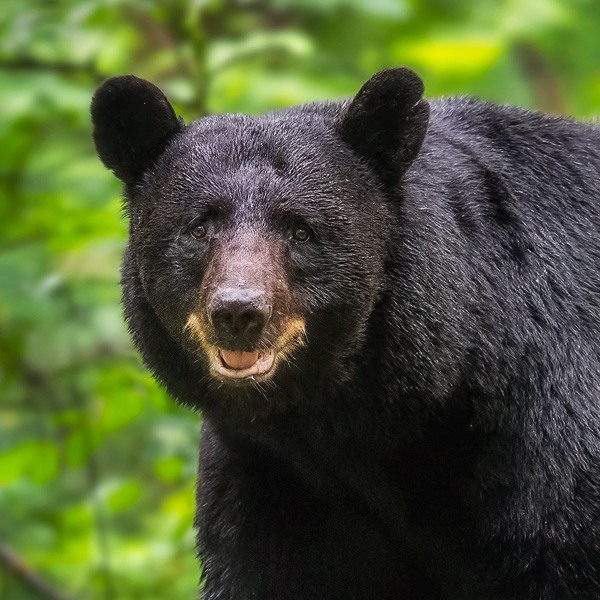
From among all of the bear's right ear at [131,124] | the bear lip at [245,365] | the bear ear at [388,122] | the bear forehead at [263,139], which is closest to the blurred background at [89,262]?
the bear's right ear at [131,124]

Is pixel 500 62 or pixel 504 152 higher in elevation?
pixel 504 152

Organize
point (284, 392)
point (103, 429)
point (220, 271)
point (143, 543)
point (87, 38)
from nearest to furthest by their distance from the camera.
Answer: point (220, 271), point (284, 392), point (103, 429), point (87, 38), point (143, 543)

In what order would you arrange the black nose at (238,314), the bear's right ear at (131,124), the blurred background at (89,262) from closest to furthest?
the black nose at (238,314), the bear's right ear at (131,124), the blurred background at (89,262)

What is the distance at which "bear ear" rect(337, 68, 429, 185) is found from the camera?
4.11m

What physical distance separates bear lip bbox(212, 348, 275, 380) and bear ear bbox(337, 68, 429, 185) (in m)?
0.81

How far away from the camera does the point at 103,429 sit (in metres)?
6.11

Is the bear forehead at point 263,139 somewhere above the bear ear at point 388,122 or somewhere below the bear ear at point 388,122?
below

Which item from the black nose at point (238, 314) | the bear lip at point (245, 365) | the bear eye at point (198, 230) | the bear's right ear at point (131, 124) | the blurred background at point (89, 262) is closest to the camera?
the black nose at point (238, 314)

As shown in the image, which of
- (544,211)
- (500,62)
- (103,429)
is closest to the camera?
(544,211)

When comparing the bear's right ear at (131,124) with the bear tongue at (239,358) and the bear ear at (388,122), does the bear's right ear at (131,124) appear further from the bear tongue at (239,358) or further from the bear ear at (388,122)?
the bear tongue at (239,358)

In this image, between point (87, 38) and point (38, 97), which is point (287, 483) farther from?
point (87, 38)

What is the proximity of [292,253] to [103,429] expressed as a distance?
8.02 feet

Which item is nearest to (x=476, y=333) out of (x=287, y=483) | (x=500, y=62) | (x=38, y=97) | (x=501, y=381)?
(x=501, y=381)

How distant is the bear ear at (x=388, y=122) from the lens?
162 inches
